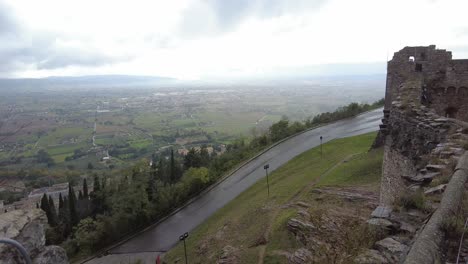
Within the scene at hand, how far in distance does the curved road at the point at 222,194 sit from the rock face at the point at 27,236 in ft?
47.2

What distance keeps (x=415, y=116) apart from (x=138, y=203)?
20565 mm

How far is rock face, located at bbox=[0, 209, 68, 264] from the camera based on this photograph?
12.2ft

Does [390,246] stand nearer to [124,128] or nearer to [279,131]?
[279,131]

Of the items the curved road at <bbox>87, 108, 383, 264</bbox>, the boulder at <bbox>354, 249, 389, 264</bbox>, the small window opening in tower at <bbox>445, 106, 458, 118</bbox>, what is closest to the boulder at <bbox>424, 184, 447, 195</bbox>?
the boulder at <bbox>354, 249, 389, 264</bbox>

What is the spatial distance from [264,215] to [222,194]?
10.2 meters

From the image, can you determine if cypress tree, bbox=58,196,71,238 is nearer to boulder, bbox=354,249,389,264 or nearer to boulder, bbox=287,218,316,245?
boulder, bbox=287,218,316,245

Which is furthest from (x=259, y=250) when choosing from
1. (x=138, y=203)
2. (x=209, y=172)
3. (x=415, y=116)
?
(x=209, y=172)

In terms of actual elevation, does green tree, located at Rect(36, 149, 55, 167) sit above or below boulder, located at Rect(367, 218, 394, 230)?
below

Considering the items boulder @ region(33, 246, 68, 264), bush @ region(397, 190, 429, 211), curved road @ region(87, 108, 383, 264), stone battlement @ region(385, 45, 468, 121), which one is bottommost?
curved road @ region(87, 108, 383, 264)

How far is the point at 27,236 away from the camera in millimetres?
4062

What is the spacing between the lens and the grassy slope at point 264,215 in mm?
11820

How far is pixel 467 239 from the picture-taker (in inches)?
130

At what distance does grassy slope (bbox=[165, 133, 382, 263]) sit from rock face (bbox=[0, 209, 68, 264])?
24.7ft

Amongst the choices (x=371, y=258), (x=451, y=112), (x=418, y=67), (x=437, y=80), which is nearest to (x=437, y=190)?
(x=371, y=258)
